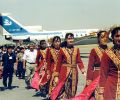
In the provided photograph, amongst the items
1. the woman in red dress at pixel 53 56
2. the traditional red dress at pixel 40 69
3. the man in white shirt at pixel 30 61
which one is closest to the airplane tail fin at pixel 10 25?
the man in white shirt at pixel 30 61

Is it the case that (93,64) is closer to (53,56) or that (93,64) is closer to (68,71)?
(68,71)

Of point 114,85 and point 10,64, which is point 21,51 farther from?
point 114,85

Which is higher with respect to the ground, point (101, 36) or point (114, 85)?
point (101, 36)

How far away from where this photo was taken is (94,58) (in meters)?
8.62

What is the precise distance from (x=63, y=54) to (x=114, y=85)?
12.8 ft

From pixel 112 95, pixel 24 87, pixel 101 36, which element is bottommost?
pixel 24 87

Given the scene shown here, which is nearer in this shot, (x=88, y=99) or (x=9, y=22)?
(x=88, y=99)

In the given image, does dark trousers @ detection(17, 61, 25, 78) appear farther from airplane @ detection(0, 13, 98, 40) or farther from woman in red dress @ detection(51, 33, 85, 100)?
airplane @ detection(0, 13, 98, 40)

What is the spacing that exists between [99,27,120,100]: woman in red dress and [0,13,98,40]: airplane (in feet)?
162

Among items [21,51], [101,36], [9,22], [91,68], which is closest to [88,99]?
[91,68]

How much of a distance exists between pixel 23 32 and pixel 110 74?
2348 inches

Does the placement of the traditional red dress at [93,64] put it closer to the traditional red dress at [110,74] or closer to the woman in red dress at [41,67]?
the traditional red dress at [110,74]

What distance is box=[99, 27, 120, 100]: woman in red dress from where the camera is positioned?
5.96 meters

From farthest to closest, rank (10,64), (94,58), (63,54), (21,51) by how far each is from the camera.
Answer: (21,51), (10,64), (63,54), (94,58)
